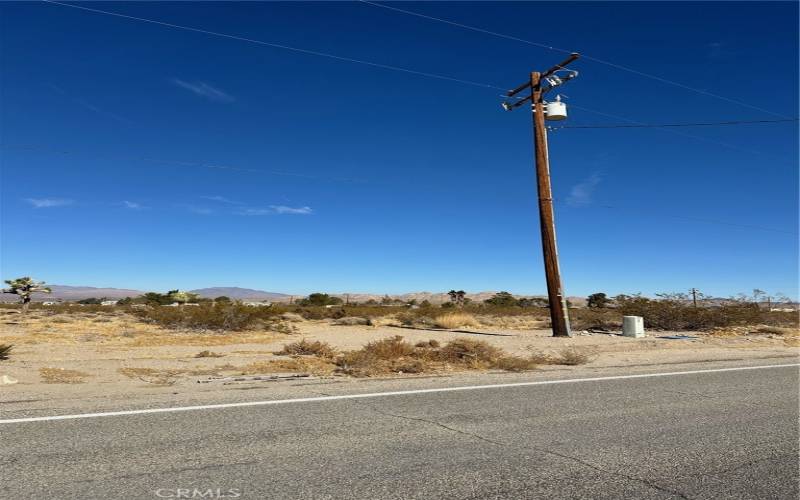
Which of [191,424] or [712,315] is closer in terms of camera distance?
[191,424]

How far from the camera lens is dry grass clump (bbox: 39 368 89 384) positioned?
9.47 m

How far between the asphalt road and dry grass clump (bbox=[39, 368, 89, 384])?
3.68m

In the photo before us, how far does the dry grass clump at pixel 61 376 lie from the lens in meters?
9.47

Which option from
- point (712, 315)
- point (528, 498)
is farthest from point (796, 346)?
point (528, 498)

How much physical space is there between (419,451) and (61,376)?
777cm

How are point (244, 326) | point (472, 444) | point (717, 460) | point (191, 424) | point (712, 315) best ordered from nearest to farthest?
point (717, 460) < point (472, 444) < point (191, 424) < point (244, 326) < point (712, 315)

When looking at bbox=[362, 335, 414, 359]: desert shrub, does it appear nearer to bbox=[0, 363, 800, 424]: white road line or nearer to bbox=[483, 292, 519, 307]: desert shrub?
bbox=[0, 363, 800, 424]: white road line

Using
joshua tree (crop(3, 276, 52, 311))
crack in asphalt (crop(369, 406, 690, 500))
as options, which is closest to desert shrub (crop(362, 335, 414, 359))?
crack in asphalt (crop(369, 406, 690, 500))

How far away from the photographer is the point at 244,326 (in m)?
24.6

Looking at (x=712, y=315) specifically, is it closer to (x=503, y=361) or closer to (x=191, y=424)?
(x=503, y=361)

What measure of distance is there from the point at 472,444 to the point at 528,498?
1.50 metres

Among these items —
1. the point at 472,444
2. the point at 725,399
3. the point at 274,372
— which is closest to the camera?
the point at 472,444

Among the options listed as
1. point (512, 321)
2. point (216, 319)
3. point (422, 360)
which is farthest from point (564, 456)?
point (512, 321)

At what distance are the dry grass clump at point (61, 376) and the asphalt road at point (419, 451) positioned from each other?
12.1 ft
